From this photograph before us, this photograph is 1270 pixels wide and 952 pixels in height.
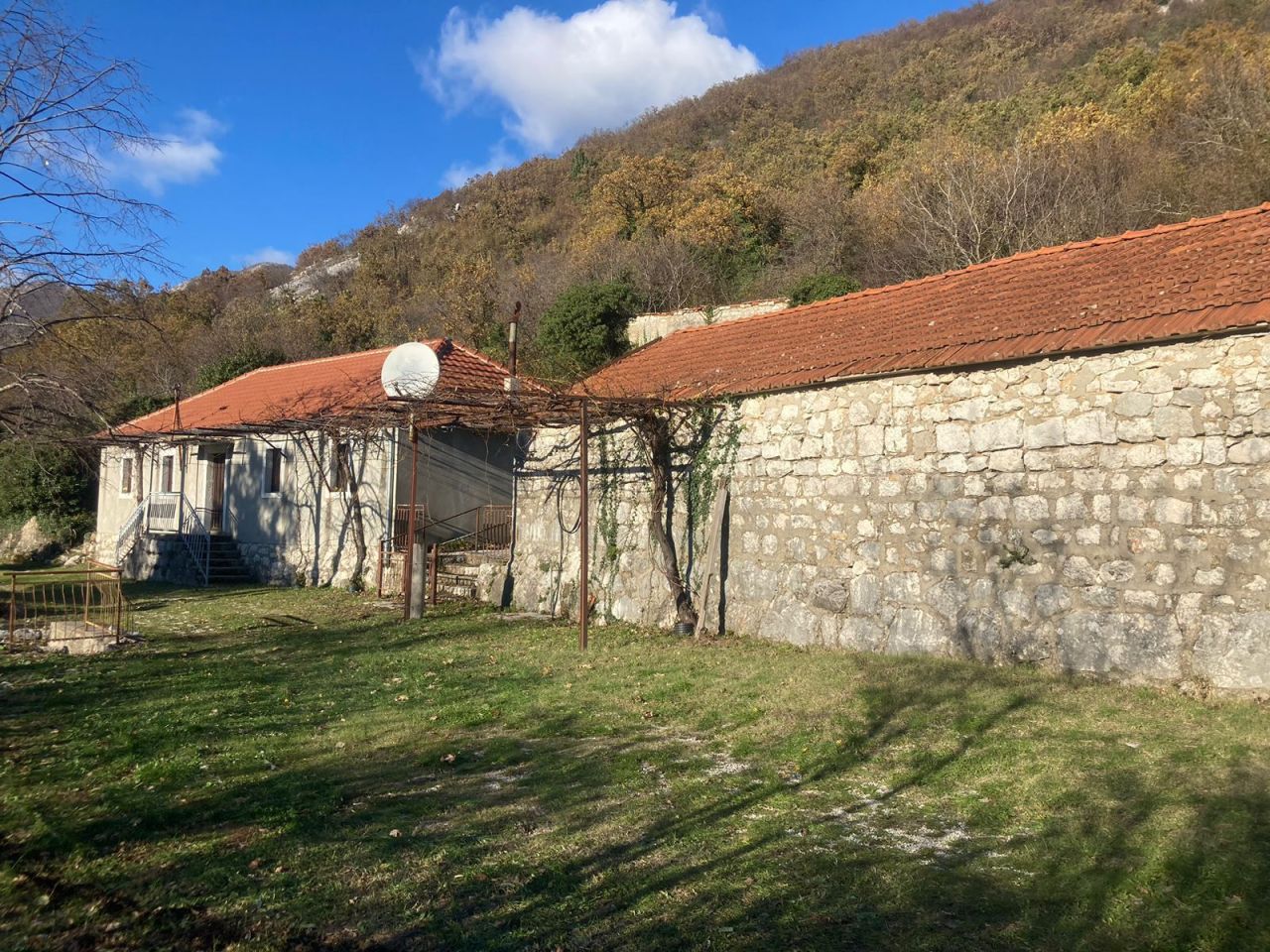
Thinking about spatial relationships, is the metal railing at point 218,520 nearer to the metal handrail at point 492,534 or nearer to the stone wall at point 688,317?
the metal handrail at point 492,534

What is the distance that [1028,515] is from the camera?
8.02 metres

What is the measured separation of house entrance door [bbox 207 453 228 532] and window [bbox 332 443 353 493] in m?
5.88

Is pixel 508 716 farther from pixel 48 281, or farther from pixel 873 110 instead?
pixel 873 110

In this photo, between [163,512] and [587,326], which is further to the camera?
[163,512]

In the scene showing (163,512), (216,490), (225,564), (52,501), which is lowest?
(225,564)

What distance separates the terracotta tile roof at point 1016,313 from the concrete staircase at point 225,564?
11.4 metres

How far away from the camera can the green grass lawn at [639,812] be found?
370 cm

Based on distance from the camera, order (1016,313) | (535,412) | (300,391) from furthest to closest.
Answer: (300,391) < (535,412) < (1016,313)

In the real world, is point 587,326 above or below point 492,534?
above

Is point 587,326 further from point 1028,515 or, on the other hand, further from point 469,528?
point 1028,515

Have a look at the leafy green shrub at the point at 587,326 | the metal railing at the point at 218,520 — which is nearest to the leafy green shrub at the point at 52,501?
the metal railing at the point at 218,520

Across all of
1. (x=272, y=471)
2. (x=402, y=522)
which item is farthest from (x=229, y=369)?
(x=402, y=522)

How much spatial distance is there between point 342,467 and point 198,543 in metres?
4.47

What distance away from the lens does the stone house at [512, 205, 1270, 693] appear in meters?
6.94
